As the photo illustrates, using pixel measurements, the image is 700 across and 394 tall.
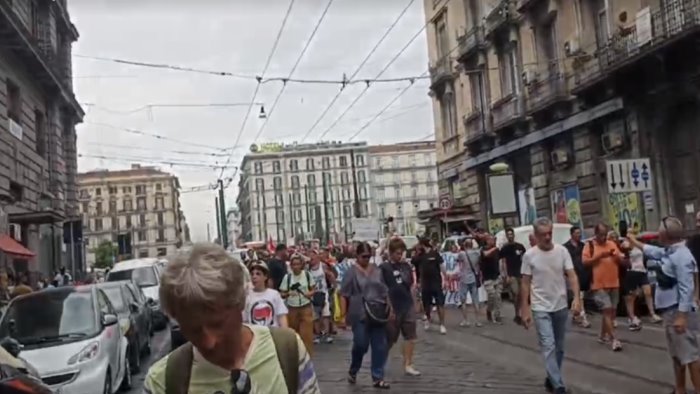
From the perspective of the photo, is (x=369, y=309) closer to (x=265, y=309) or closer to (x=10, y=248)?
(x=265, y=309)

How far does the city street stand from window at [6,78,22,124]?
22772 mm

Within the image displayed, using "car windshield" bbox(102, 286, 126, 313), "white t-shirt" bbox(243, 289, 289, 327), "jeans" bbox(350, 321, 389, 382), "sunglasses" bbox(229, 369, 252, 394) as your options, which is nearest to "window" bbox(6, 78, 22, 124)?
"car windshield" bbox(102, 286, 126, 313)

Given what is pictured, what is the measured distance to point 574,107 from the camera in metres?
27.1

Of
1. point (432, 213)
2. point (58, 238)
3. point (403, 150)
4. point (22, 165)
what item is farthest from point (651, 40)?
point (403, 150)

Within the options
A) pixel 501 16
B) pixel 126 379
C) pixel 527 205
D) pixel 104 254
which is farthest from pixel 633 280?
pixel 104 254

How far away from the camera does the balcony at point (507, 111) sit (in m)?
31.2

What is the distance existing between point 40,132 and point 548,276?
3562 cm

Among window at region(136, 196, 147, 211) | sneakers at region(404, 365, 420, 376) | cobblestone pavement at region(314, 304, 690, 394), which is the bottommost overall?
cobblestone pavement at region(314, 304, 690, 394)

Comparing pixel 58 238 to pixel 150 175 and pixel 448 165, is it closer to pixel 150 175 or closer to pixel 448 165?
pixel 448 165

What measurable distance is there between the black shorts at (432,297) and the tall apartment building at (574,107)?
148 inches

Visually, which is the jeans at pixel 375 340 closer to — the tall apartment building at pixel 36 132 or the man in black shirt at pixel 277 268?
the man in black shirt at pixel 277 268

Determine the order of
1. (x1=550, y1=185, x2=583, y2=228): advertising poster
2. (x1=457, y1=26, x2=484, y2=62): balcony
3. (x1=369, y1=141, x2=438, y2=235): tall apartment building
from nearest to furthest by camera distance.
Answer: (x1=550, y1=185, x2=583, y2=228): advertising poster < (x1=457, y1=26, x2=484, y2=62): balcony < (x1=369, y1=141, x2=438, y2=235): tall apartment building

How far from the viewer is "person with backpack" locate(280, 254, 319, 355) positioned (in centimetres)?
1248

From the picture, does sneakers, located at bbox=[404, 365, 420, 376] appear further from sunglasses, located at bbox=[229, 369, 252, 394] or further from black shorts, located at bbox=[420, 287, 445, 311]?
sunglasses, located at bbox=[229, 369, 252, 394]
